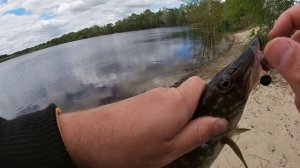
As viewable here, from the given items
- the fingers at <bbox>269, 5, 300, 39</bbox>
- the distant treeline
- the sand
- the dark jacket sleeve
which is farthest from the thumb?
the distant treeline

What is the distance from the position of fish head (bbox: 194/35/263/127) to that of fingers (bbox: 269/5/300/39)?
23.0 inches

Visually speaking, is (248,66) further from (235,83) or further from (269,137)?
(269,137)

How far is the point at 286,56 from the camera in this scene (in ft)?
8.21

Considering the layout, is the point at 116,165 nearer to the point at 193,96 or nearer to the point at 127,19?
the point at 193,96

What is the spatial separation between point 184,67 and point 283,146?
23.6 metres

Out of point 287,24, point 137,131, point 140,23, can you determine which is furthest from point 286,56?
point 140,23

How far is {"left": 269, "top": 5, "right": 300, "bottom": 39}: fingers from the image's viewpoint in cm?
333

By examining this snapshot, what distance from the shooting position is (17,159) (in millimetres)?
1893

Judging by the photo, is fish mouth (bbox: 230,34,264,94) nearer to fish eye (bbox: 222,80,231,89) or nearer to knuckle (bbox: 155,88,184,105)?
fish eye (bbox: 222,80,231,89)

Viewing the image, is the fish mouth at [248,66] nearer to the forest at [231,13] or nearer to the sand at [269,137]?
the sand at [269,137]

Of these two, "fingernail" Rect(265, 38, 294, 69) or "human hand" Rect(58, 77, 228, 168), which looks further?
"fingernail" Rect(265, 38, 294, 69)

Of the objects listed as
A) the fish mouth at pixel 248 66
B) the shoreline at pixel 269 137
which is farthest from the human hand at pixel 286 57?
the shoreline at pixel 269 137

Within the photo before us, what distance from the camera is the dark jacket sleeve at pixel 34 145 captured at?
1.89 m

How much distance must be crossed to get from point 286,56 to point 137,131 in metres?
1.13
